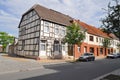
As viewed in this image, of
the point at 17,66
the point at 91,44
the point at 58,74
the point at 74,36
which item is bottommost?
the point at 58,74

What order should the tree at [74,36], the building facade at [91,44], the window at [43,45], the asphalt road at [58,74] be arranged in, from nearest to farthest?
the asphalt road at [58,74] < the window at [43,45] < the tree at [74,36] < the building facade at [91,44]

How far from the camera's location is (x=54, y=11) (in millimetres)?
35375

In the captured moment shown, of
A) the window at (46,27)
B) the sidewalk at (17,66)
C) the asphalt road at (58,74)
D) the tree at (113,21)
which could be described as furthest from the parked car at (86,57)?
the tree at (113,21)

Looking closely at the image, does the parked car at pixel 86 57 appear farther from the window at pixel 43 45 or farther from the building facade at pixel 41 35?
the window at pixel 43 45

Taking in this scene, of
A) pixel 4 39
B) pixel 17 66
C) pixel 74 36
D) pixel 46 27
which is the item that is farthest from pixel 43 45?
pixel 4 39

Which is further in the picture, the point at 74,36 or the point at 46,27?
the point at 46,27

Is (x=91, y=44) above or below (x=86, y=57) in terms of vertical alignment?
above

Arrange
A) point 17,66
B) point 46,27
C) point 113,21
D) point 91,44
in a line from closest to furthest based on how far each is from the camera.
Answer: point 113,21
point 17,66
point 46,27
point 91,44

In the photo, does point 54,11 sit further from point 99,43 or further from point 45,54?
point 99,43

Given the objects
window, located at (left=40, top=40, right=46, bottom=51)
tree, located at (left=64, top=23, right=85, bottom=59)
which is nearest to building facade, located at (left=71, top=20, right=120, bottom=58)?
tree, located at (left=64, top=23, right=85, bottom=59)

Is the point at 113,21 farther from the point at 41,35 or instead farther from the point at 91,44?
the point at 91,44

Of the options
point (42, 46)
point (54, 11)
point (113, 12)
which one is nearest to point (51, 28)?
point (42, 46)

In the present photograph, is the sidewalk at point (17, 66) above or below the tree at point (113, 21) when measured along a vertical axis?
below

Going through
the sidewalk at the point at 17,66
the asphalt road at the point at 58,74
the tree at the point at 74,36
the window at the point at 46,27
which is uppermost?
the window at the point at 46,27
